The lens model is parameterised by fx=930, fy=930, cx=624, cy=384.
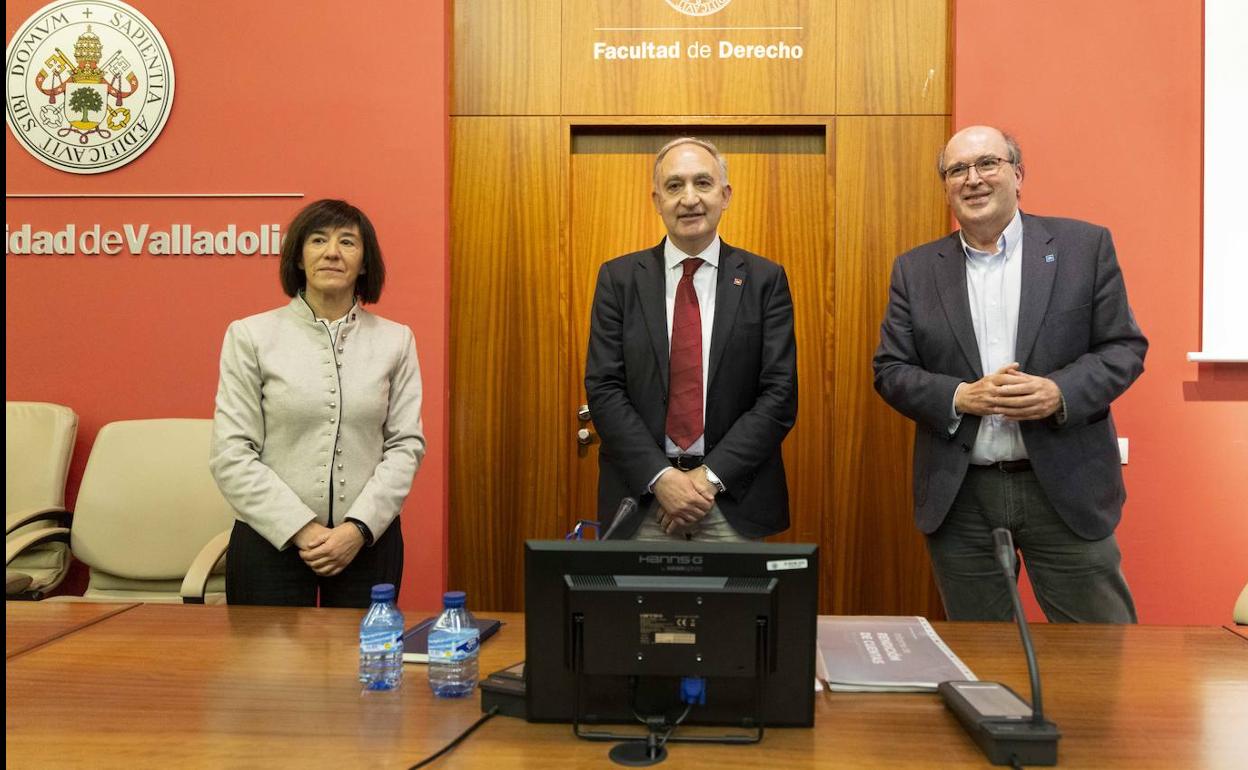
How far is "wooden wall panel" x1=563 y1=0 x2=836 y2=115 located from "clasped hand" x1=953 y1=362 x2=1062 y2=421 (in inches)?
68.8

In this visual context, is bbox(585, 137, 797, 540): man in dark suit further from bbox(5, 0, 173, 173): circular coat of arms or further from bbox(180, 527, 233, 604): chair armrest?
bbox(5, 0, 173, 173): circular coat of arms

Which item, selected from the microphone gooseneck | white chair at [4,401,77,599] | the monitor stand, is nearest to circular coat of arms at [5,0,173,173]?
white chair at [4,401,77,599]

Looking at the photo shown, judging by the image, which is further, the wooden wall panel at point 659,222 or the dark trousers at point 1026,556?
the wooden wall panel at point 659,222

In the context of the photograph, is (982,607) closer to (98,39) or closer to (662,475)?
(662,475)

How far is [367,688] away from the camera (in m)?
1.57

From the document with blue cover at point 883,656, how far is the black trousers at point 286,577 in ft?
3.80

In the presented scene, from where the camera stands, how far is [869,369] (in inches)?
146

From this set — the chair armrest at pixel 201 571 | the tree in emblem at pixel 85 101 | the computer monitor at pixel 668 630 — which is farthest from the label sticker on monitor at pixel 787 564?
the tree in emblem at pixel 85 101

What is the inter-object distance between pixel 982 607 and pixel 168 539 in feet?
8.82

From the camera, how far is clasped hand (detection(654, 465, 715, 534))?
2395mm

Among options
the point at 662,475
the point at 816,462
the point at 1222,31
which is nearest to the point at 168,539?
the point at 662,475

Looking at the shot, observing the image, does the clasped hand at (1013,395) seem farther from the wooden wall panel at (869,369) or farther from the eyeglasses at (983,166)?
the wooden wall panel at (869,369)

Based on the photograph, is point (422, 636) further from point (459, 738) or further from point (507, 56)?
point (507, 56)

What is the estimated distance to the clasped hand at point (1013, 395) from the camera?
2.28 meters
